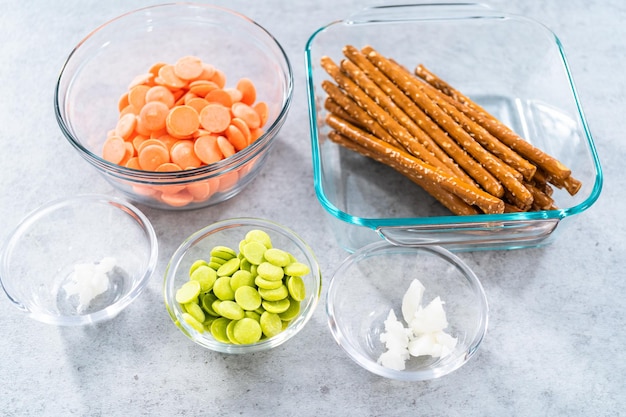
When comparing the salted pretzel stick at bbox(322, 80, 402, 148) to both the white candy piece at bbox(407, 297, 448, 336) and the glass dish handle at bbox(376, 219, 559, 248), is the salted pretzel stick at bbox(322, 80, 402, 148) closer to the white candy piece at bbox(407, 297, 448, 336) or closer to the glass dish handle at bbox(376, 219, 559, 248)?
the glass dish handle at bbox(376, 219, 559, 248)

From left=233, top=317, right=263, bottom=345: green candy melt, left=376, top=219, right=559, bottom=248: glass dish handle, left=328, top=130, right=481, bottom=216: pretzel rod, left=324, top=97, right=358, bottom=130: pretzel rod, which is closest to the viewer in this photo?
left=233, top=317, right=263, bottom=345: green candy melt

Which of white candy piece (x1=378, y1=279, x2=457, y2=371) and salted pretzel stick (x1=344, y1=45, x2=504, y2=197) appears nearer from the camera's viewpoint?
white candy piece (x1=378, y1=279, x2=457, y2=371)

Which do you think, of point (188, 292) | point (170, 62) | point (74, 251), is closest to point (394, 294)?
point (188, 292)

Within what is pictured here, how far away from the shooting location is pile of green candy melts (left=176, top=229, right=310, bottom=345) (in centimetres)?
127

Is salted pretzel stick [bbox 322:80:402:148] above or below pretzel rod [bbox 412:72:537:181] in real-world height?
below

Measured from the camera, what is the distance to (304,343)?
1.38 metres

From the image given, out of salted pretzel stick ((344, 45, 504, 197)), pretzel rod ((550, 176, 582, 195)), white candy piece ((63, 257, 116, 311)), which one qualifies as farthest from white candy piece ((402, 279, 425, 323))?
white candy piece ((63, 257, 116, 311))

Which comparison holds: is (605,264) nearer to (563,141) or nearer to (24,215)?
(563,141)

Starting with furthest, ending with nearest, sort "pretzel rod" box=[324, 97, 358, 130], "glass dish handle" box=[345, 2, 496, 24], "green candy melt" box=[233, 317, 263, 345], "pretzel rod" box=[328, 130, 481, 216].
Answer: "glass dish handle" box=[345, 2, 496, 24] → "pretzel rod" box=[324, 97, 358, 130] → "pretzel rod" box=[328, 130, 481, 216] → "green candy melt" box=[233, 317, 263, 345]

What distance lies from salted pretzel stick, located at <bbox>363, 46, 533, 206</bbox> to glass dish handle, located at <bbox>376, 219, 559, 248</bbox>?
62 millimetres

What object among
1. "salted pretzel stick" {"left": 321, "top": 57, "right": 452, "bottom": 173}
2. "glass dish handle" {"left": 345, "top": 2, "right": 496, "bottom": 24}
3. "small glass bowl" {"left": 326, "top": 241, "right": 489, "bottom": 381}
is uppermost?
"glass dish handle" {"left": 345, "top": 2, "right": 496, "bottom": 24}

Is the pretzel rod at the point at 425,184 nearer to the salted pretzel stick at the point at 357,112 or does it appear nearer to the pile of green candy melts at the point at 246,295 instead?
the salted pretzel stick at the point at 357,112

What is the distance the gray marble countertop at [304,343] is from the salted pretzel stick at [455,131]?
185 mm

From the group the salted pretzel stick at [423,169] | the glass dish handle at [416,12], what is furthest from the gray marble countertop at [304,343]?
the glass dish handle at [416,12]
